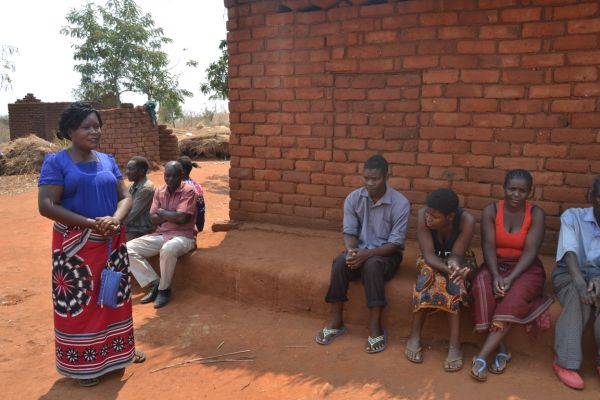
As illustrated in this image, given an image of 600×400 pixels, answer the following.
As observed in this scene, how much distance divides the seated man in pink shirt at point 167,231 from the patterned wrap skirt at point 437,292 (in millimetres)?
2306

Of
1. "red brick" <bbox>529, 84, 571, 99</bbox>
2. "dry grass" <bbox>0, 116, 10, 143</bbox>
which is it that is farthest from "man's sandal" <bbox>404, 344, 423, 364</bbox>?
"dry grass" <bbox>0, 116, 10, 143</bbox>

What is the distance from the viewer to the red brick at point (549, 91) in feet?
12.5

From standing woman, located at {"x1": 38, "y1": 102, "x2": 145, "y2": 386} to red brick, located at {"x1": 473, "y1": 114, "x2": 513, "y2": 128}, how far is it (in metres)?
2.87

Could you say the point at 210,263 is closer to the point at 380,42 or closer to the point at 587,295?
the point at 380,42

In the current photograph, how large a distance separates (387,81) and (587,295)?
2.37 m

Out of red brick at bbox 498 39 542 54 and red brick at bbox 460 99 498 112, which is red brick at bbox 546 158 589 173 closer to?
red brick at bbox 460 99 498 112

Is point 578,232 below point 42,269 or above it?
above

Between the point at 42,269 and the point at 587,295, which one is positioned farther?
the point at 42,269

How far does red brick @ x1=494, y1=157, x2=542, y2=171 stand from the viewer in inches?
157

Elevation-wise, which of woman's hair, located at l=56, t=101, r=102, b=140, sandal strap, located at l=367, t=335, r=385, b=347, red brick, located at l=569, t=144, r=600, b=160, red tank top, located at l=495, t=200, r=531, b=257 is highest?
woman's hair, located at l=56, t=101, r=102, b=140

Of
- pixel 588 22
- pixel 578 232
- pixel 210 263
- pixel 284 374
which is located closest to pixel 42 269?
pixel 210 263

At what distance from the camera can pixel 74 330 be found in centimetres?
316

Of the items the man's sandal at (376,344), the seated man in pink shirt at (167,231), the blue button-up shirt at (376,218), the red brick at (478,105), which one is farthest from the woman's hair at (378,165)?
the seated man in pink shirt at (167,231)

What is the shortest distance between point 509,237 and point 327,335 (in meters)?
1.47
